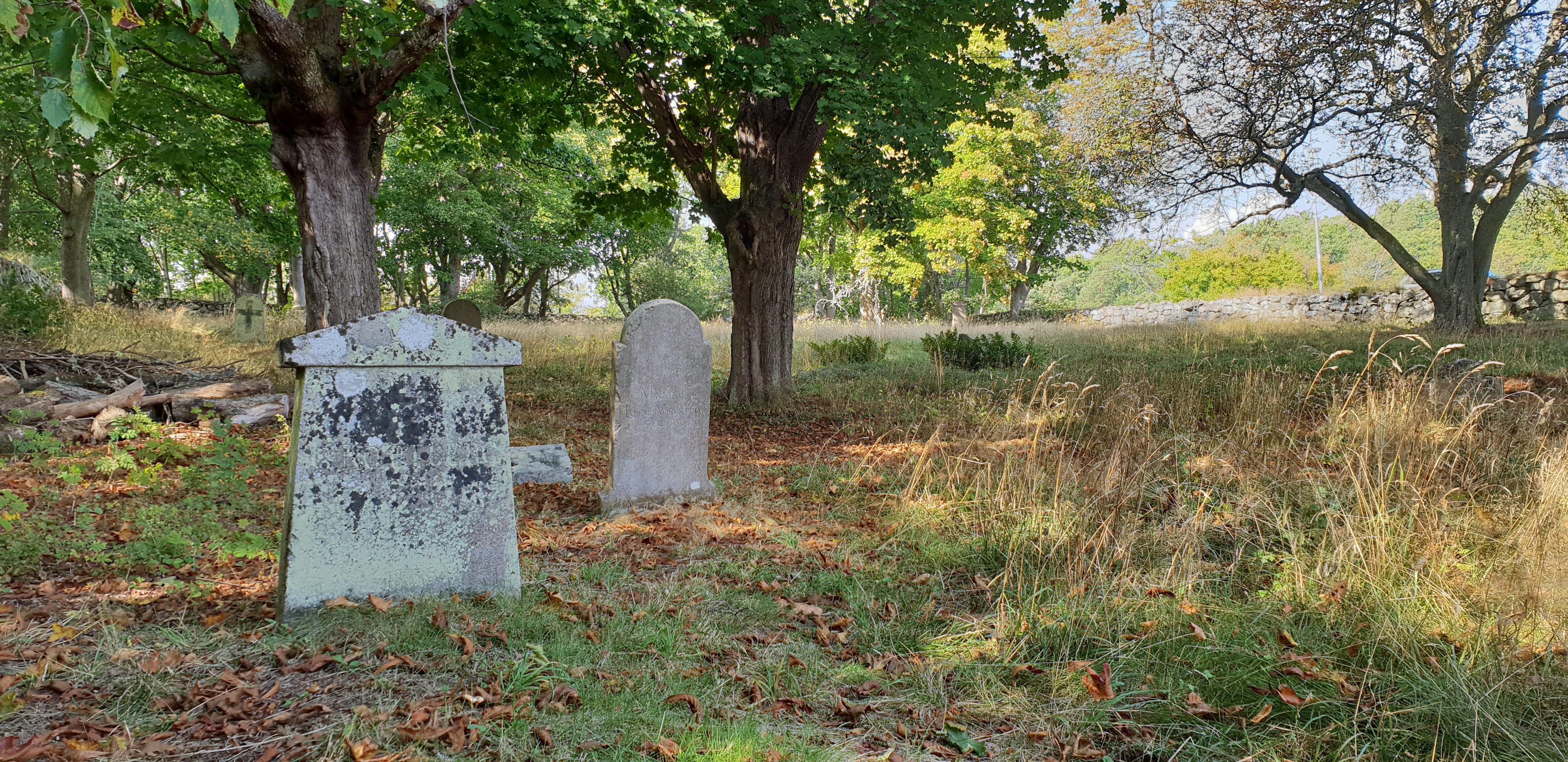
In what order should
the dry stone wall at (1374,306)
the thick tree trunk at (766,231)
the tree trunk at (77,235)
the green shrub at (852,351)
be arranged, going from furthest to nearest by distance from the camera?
the dry stone wall at (1374,306), the tree trunk at (77,235), the green shrub at (852,351), the thick tree trunk at (766,231)

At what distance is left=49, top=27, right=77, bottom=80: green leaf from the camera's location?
5.53ft

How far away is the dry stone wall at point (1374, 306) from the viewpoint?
1672cm

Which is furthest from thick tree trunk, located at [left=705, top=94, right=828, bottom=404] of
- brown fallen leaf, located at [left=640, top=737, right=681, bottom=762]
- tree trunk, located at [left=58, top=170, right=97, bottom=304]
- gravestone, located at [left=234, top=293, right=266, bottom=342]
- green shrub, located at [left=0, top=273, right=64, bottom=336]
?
tree trunk, located at [left=58, top=170, right=97, bottom=304]

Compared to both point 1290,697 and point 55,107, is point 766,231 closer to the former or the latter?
point 1290,697

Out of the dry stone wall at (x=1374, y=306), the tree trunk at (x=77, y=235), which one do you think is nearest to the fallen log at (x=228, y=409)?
the tree trunk at (x=77, y=235)

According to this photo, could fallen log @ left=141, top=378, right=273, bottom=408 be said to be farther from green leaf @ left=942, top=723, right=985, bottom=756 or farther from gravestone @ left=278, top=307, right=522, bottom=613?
green leaf @ left=942, top=723, right=985, bottom=756

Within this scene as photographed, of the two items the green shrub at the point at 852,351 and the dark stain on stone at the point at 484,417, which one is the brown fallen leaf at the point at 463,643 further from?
the green shrub at the point at 852,351

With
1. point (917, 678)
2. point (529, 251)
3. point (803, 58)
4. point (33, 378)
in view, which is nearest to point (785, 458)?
point (803, 58)

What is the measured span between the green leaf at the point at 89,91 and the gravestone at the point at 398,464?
5.01 feet

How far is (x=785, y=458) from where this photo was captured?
24.2 ft

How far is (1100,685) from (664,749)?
Result: 62.2 inches

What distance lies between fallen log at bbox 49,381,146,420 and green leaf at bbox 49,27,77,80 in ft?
20.0

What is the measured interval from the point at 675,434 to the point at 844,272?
93.6 ft

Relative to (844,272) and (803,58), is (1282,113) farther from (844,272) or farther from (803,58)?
(844,272)
